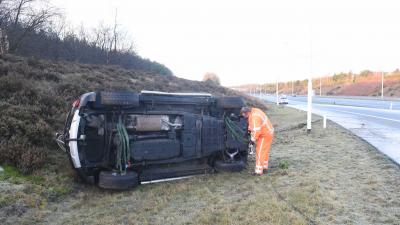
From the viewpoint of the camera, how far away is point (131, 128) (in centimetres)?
799

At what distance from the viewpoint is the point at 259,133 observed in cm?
917

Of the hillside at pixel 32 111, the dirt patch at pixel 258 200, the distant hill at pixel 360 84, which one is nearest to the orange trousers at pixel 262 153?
the dirt patch at pixel 258 200

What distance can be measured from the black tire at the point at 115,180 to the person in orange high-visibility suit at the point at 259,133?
2896 mm

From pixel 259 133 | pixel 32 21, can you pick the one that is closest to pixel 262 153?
pixel 259 133

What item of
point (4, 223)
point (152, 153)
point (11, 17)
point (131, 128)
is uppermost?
point (11, 17)

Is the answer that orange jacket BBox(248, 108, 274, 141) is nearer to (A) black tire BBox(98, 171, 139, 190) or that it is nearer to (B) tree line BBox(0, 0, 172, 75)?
(A) black tire BBox(98, 171, 139, 190)

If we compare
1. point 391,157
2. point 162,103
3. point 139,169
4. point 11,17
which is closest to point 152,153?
point 139,169

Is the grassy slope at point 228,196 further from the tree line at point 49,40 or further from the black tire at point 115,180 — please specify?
the tree line at point 49,40

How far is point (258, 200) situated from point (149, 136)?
2.59 metres

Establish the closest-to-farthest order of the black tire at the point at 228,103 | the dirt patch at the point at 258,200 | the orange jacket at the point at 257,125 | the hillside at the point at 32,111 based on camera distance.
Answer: the dirt patch at the point at 258,200, the hillside at the point at 32,111, the orange jacket at the point at 257,125, the black tire at the point at 228,103

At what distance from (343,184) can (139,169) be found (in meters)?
4.00

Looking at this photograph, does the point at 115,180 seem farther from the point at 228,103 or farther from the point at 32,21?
the point at 32,21

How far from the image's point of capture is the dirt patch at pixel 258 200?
238 inches

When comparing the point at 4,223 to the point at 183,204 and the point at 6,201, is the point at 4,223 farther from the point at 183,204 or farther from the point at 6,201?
the point at 183,204
